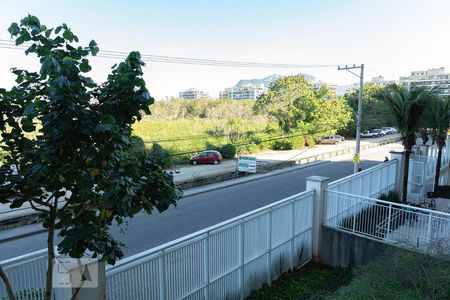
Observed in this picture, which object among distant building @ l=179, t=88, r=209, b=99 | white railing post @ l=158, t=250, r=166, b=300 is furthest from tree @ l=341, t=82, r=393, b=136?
distant building @ l=179, t=88, r=209, b=99

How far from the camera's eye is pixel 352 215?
10.8m

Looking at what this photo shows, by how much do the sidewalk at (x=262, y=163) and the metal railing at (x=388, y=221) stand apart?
29.5 feet

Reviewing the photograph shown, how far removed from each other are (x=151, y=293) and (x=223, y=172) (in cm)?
2131

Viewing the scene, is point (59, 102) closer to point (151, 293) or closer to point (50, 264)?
point (50, 264)

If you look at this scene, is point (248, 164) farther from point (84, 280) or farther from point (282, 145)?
point (84, 280)

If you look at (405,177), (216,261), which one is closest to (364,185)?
(405,177)

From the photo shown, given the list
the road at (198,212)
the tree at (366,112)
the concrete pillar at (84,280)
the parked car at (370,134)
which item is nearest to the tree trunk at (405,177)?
the road at (198,212)

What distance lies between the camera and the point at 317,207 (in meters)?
10.3

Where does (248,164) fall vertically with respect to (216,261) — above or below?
below

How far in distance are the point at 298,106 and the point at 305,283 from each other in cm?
3705

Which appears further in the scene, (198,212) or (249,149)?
(249,149)

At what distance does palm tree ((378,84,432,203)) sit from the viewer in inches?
532

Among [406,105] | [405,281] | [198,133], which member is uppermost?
[406,105]

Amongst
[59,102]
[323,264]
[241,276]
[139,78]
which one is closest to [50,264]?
[59,102]
